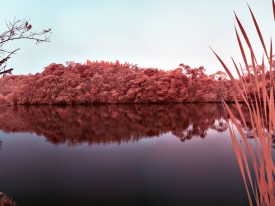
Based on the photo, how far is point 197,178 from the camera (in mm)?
11469

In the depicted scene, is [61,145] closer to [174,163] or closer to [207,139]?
[174,163]

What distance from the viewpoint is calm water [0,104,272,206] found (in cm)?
930

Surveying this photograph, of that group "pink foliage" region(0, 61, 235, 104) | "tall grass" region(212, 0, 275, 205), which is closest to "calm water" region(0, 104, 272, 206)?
"tall grass" region(212, 0, 275, 205)

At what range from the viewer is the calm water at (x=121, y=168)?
9297mm

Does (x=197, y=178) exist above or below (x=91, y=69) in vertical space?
below

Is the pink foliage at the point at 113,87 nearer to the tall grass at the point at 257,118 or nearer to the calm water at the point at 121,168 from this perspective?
the calm water at the point at 121,168

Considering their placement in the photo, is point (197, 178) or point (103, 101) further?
point (103, 101)

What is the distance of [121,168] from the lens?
13117mm

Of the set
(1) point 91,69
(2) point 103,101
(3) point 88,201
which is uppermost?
(1) point 91,69

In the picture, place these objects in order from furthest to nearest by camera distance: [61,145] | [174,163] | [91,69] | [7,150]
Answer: [91,69] < [61,145] < [7,150] < [174,163]

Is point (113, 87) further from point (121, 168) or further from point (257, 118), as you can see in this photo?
point (257, 118)

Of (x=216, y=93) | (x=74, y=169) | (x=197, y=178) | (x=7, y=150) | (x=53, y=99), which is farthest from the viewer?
(x=53, y=99)

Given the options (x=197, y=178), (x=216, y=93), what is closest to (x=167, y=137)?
(x=197, y=178)

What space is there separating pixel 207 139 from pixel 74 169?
43.8 feet
